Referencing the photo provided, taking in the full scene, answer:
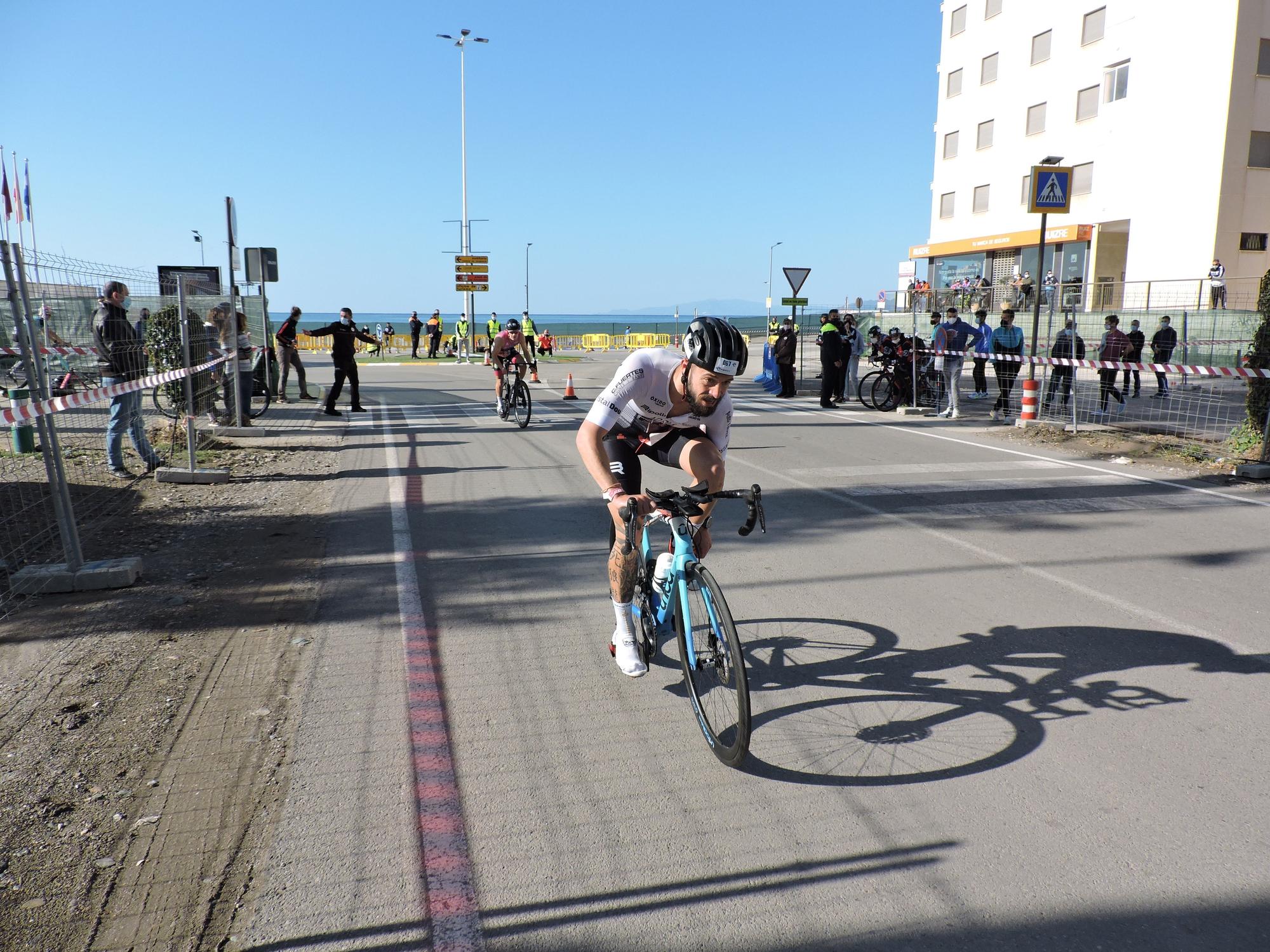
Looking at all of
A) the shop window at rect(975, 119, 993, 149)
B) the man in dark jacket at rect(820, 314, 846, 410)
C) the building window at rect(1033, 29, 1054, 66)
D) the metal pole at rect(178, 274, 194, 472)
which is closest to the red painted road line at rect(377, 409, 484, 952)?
the metal pole at rect(178, 274, 194, 472)

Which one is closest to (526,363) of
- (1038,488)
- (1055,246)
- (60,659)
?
(1038,488)

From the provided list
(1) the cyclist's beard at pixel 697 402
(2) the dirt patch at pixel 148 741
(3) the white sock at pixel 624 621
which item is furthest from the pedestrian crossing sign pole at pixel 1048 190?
(2) the dirt patch at pixel 148 741

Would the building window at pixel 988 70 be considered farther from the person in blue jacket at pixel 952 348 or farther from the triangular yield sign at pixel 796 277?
the person in blue jacket at pixel 952 348

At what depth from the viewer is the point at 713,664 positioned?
3.72 m

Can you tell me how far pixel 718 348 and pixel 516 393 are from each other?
38.1 feet

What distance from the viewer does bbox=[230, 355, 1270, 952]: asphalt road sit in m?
2.76

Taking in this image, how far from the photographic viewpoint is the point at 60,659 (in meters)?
4.73

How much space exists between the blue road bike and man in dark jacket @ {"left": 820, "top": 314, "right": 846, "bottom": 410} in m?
14.8

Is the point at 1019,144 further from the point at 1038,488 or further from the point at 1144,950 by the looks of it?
the point at 1144,950

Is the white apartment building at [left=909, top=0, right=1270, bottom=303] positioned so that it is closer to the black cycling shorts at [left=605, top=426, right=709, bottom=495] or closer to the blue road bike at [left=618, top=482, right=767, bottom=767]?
the black cycling shorts at [left=605, top=426, right=709, bottom=495]

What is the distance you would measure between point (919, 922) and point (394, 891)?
1550 millimetres

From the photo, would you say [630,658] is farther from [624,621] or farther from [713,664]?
[713,664]

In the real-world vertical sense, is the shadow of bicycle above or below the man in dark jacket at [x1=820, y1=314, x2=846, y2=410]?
below

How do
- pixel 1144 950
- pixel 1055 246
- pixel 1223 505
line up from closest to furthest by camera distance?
pixel 1144 950 < pixel 1223 505 < pixel 1055 246
